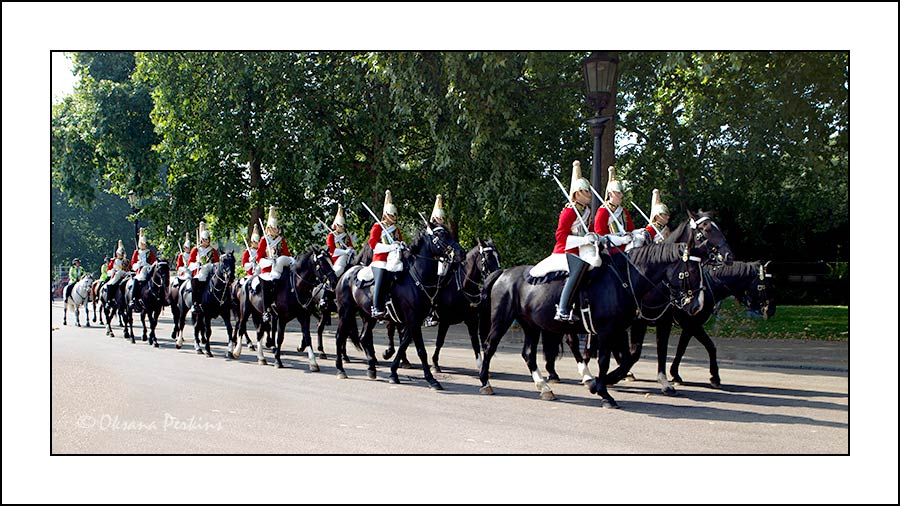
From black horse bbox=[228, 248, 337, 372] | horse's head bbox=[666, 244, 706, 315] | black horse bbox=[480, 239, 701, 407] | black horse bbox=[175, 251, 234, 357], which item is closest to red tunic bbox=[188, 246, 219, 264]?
black horse bbox=[175, 251, 234, 357]

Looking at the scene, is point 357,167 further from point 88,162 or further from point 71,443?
point 71,443

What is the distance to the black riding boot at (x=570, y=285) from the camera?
10.6 metres

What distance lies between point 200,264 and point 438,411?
33.1 ft

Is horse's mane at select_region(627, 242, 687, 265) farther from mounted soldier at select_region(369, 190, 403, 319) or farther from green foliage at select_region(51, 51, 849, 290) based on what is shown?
green foliage at select_region(51, 51, 849, 290)

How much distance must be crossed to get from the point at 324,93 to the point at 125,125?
8712mm

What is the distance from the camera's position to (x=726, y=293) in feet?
41.5

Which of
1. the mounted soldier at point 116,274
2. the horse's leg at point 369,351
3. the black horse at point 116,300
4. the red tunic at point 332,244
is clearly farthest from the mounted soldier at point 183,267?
the horse's leg at point 369,351

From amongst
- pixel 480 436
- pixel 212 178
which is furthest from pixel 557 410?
pixel 212 178

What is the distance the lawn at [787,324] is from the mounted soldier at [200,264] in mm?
11736

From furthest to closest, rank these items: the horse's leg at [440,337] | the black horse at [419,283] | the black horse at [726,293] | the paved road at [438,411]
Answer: the horse's leg at [440,337] < the black horse at [419,283] < the black horse at [726,293] < the paved road at [438,411]

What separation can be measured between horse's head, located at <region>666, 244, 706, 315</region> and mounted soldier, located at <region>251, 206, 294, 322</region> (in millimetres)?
7884

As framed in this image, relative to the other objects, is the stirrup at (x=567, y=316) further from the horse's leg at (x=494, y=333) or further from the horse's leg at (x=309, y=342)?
the horse's leg at (x=309, y=342)

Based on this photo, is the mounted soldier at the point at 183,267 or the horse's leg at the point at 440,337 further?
the mounted soldier at the point at 183,267

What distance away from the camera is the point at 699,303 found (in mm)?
11766
